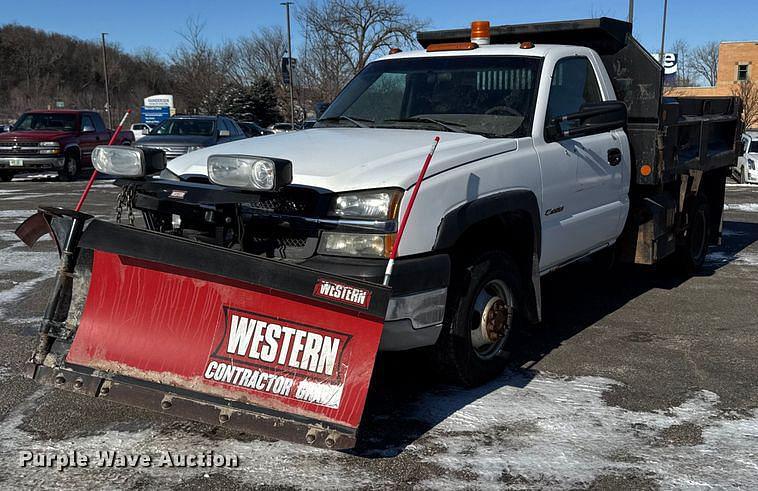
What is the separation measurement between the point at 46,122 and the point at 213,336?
1789cm

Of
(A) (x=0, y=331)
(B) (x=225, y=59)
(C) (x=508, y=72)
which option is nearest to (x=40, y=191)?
(A) (x=0, y=331)

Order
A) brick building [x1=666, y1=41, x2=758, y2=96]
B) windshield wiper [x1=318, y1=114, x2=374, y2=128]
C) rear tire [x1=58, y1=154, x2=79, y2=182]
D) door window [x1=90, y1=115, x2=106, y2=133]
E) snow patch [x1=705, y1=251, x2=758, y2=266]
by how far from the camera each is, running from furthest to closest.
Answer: brick building [x1=666, y1=41, x2=758, y2=96], door window [x1=90, y1=115, x2=106, y2=133], rear tire [x1=58, y1=154, x2=79, y2=182], snow patch [x1=705, y1=251, x2=758, y2=266], windshield wiper [x1=318, y1=114, x2=374, y2=128]

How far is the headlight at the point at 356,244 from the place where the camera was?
11.8 feet

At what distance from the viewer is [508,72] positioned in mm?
5012

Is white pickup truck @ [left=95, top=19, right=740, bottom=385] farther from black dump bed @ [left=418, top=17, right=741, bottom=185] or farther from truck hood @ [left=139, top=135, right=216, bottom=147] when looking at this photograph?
truck hood @ [left=139, top=135, right=216, bottom=147]

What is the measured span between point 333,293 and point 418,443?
3.09 feet

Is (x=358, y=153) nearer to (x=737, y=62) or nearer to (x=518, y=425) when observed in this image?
(x=518, y=425)

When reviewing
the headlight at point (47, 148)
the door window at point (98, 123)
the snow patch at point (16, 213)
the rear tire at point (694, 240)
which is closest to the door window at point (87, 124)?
the door window at point (98, 123)

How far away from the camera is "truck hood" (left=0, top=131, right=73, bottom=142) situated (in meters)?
18.2

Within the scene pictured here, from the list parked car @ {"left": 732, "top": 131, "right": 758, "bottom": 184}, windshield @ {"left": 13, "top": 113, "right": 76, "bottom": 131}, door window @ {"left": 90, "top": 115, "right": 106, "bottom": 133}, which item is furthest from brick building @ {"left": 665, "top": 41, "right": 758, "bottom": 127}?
windshield @ {"left": 13, "top": 113, "right": 76, "bottom": 131}

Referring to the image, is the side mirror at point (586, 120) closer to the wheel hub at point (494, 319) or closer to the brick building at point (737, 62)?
the wheel hub at point (494, 319)

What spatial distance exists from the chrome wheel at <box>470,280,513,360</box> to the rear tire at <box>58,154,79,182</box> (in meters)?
16.4

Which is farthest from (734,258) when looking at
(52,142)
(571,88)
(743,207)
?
(52,142)

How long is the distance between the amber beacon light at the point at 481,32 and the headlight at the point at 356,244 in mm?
2778
